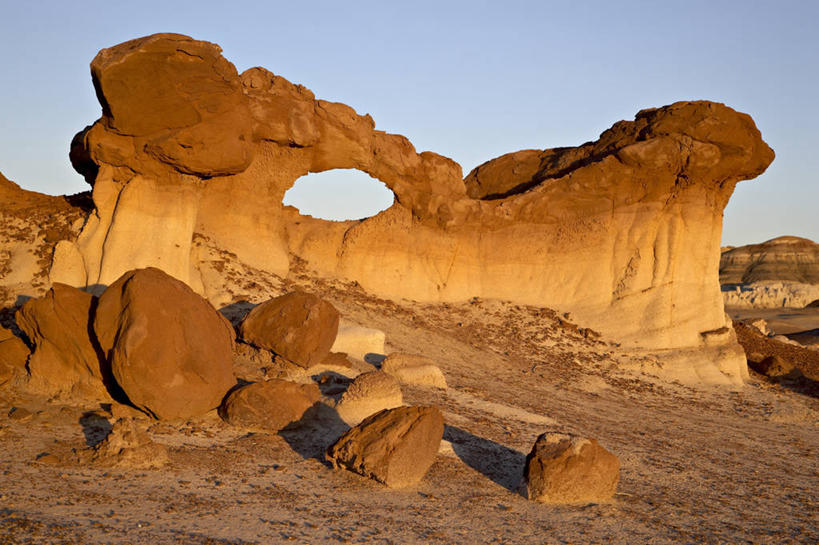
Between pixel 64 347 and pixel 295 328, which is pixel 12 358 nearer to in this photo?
pixel 64 347

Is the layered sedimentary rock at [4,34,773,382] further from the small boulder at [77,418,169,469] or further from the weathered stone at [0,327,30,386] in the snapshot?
the small boulder at [77,418,169,469]

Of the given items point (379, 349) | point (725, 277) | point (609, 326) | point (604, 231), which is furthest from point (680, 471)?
point (725, 277)

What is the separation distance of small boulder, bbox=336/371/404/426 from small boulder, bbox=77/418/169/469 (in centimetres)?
230

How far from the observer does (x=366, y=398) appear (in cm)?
813

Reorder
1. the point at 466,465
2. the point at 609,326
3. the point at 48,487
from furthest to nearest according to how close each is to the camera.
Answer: the point at 609,326
the point at 466,465
the point at 48,487

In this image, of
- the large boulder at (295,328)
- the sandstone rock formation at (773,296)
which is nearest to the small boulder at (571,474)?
the large boulder at (295,328)

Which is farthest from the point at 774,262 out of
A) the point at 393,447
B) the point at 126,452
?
the point at 126,452

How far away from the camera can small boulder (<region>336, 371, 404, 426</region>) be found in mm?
8031

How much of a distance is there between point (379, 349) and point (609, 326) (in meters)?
6.61

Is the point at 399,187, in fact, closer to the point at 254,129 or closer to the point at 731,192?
the point at 254,129

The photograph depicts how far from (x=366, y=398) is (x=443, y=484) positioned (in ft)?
6.10

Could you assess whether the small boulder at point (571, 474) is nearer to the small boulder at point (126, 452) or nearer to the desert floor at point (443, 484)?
the desert floor at point (443, 484)

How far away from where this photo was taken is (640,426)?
10570 millimetres

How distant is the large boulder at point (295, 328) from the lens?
926 centimetres
